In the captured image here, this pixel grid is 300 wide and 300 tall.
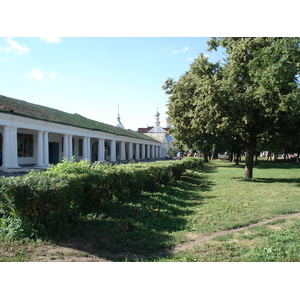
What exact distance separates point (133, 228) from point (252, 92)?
10.7 metres

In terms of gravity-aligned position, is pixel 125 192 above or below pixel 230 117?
below

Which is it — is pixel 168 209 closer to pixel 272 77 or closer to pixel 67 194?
pixel 67 194

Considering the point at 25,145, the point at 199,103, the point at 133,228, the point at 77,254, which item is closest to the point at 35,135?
the point at 25,145

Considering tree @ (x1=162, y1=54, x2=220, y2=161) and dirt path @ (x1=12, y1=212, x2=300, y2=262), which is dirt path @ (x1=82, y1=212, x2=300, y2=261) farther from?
tree @ (x1=162, y1=54, x2=220, y2=161)

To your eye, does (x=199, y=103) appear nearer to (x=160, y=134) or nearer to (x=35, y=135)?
(x=35, y=135)

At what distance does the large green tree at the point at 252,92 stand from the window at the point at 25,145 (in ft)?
47.6

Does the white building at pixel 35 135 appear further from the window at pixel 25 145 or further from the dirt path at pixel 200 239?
the dirt path at pixel 200 239

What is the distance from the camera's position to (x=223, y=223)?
6977 millimetres

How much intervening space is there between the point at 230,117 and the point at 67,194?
10.5 meters

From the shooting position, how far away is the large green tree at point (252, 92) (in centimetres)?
1195

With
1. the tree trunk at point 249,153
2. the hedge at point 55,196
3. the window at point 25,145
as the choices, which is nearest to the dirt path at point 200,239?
the hedge at point 55,196

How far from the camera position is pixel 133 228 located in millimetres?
6504

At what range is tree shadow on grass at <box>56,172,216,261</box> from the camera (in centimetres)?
523

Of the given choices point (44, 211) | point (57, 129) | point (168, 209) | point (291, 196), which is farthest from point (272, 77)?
point (57, 129)
